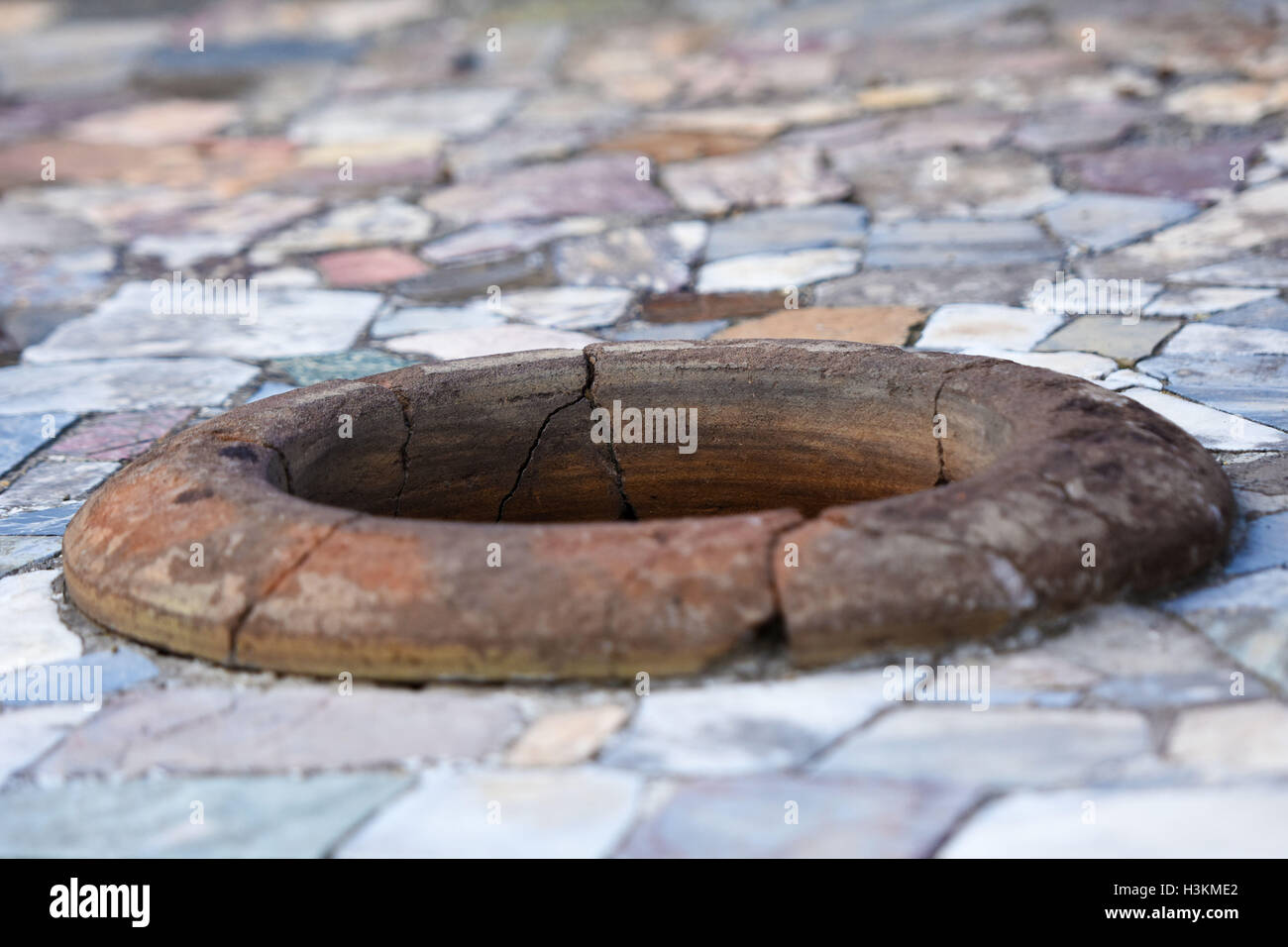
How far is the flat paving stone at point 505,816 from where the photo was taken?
1.65 metres

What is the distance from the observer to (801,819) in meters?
1.66

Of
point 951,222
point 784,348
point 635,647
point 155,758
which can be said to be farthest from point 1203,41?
point 155,758

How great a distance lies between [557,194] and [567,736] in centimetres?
384

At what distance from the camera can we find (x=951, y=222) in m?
4.79

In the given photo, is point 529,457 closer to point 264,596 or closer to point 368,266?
point 264,596

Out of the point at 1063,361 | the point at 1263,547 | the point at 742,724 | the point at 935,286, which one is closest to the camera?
the point at 742,724

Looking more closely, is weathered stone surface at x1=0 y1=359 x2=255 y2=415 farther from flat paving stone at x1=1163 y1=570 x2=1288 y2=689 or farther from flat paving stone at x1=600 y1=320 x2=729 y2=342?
flat paving stone at x1=1163 y1=570 x2=1288 y2=689

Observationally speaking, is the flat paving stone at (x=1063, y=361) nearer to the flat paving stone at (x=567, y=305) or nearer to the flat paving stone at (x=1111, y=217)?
the flat paving stone at (x=1111, y=217)

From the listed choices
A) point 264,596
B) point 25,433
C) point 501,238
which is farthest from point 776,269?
point 264,596

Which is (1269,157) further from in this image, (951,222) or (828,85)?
(828,85)

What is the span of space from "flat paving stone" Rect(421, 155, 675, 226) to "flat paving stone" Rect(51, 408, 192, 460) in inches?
75.3

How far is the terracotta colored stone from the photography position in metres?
3.82

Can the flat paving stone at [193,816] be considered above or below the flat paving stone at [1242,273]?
below

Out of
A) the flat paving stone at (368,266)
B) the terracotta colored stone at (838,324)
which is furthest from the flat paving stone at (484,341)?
the flat paving stone at (368,266)
